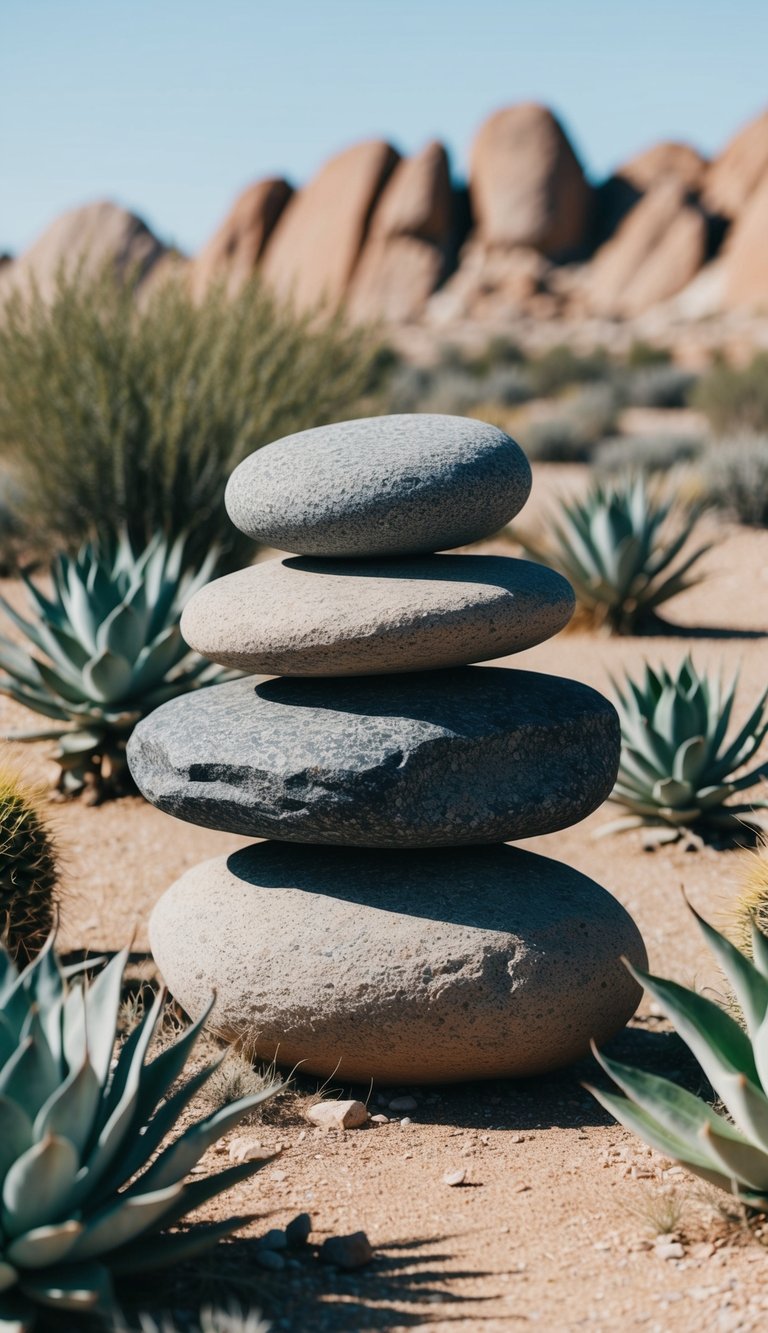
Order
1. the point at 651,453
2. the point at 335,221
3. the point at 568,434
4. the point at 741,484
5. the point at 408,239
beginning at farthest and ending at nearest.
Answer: the point at 335,221 → the point at 408,239 → the point at 568,434 → the point at 651,453 → the point at 741,484

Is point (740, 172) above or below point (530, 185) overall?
below

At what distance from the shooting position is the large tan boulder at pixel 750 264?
1615 inches

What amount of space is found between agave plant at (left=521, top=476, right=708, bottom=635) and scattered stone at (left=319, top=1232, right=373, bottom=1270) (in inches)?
268

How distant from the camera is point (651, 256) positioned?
47.7 m

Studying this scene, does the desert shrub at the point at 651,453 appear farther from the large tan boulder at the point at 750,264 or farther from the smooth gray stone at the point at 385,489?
the large tan boulder at the point at 750,264

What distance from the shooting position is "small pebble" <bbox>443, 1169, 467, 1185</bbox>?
133 inches

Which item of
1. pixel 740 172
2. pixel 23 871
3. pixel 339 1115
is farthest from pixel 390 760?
pixel 740 172

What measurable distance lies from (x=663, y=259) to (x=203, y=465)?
41073 mm

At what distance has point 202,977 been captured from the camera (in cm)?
412

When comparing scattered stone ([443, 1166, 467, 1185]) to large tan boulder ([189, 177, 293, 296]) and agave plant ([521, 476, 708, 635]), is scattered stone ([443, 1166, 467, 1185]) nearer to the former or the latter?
agave plant ([521, 476, 708, 635])

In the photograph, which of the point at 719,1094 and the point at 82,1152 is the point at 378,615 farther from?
the point at 82,1152

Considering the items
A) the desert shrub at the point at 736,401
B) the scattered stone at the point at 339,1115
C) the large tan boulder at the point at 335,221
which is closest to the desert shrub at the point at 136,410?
the scattered stone at the point at 339,1115

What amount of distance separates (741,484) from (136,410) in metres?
6.20

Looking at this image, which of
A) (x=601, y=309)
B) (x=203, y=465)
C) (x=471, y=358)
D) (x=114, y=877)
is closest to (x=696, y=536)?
(x=203, y=465)
